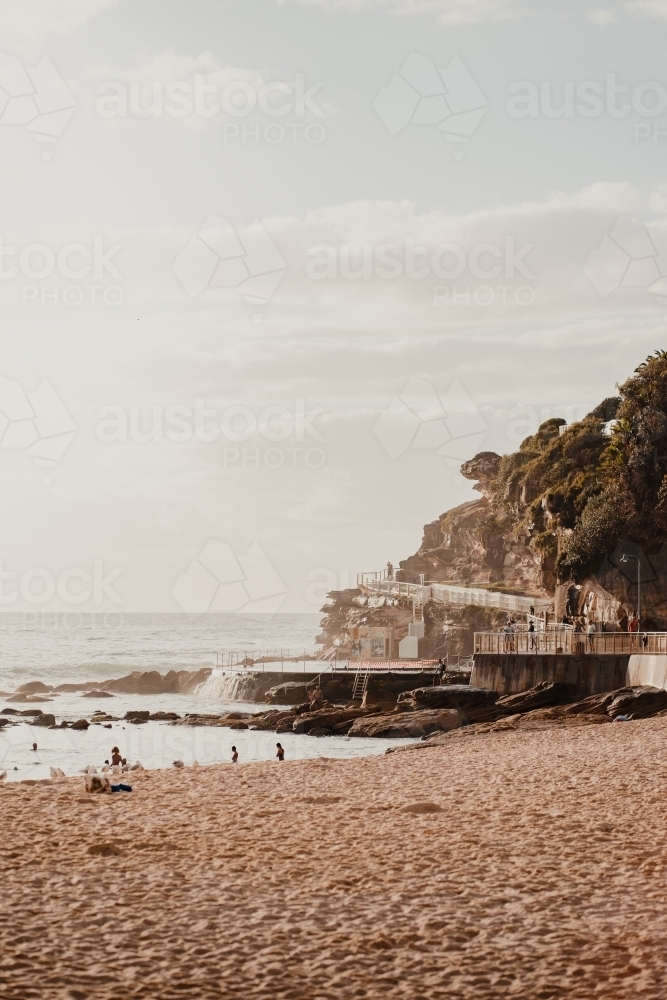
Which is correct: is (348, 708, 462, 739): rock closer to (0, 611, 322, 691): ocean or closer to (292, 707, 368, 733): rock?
(292, 707, 368, 733): rock

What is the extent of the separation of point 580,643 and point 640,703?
7.31 metres

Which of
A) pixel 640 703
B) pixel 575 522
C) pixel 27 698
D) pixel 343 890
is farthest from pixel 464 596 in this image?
pixel 343 890

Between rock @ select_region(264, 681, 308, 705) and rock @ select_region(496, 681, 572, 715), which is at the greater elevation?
rock @ select_region(496, 681, 572, 715)

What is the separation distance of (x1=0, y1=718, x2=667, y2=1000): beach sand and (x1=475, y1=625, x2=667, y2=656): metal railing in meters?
18.8

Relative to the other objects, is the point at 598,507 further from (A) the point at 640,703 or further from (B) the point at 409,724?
(B) the point at 409,724

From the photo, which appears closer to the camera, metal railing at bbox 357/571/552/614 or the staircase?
the staircase

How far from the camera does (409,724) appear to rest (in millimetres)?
33344

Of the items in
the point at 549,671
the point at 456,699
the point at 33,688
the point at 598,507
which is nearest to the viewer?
the point at 549,671

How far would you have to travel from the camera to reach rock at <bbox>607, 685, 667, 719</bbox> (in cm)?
3011

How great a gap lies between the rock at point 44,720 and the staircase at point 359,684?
13.6 metres

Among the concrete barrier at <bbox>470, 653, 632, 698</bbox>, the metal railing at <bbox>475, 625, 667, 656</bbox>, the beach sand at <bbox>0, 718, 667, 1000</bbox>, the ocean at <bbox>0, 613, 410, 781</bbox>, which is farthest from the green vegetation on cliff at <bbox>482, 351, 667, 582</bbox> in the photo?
the beach sand at <bbox>0, 718, 667, 1000</bbox>

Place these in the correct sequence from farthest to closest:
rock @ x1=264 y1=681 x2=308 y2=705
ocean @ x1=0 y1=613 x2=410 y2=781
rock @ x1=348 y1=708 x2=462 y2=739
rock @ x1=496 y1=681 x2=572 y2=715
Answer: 1. rock @ x1=264 y1=681 x2=308 y2=705
2. rock @ x1=496 y1=681 x2=572 y2=715
3. rock @ x1=348 y1=708 x2=462 y2=739
4. ocean @ x1=0 y1=613 x2=410 y2=781

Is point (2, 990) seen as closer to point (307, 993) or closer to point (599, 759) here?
point (307, 993)

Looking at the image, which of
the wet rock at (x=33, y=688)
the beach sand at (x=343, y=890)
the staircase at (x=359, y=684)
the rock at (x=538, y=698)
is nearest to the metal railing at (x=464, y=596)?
the staircase at (x=359, y=684)
